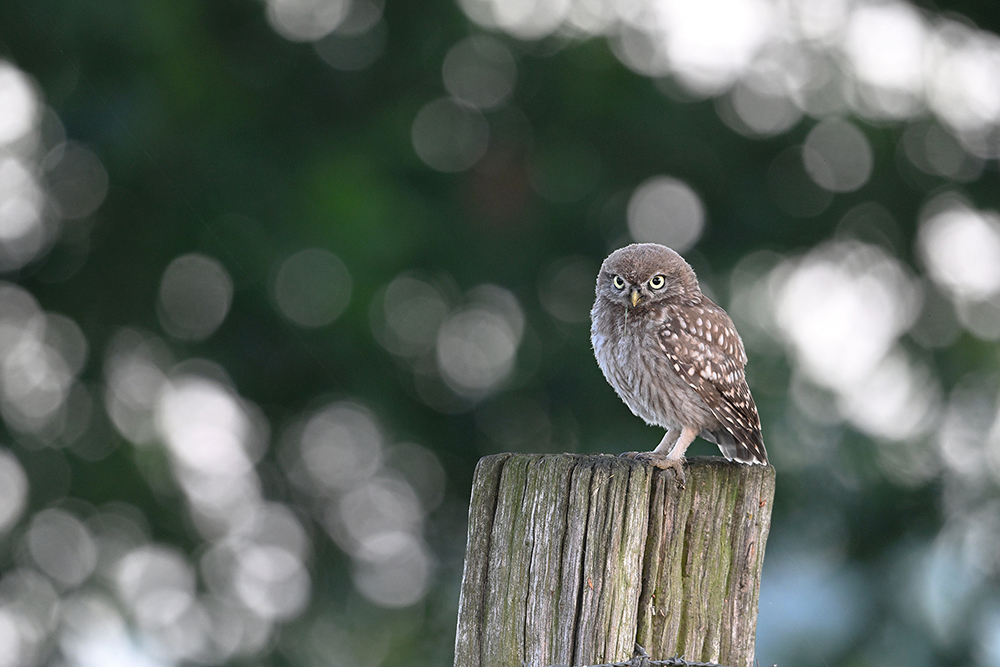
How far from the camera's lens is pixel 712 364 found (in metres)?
4.05

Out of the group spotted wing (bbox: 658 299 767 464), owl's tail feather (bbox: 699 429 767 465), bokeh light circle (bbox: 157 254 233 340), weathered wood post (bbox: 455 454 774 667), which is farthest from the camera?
bokeh light circle (bbox: 157 254 233 340)

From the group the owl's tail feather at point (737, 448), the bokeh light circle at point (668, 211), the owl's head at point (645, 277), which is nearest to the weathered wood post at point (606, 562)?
the owl's tail feather at point (737, 448)

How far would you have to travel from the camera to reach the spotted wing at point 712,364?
13.0 ft

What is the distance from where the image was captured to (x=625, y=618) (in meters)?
2.50

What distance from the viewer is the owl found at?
13.2 ft

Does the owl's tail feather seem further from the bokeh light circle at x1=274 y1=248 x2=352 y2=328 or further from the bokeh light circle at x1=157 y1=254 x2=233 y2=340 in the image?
the bokeh light circle at x1=157 y1=254 x2=233 y2=340

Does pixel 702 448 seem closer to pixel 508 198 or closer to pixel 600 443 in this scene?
pixel 600 443

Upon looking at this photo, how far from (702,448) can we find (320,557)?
418cm

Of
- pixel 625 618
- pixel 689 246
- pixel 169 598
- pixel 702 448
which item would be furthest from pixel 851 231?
pixel 625 618

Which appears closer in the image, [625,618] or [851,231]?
[625,618]

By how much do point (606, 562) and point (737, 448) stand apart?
1.55 meters

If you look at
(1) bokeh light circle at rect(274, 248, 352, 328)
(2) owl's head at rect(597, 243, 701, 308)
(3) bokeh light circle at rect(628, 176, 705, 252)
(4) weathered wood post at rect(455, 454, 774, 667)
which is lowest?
(4) weathered wood post at rect(455, 454, 774, 667)

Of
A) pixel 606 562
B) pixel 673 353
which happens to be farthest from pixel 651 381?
pixel 606 562

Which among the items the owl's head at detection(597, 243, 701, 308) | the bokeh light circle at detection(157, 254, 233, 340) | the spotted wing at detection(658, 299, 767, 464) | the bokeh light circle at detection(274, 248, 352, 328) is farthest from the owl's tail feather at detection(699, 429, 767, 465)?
the bokeh light circle at detection(157, 254, 233, 340)
